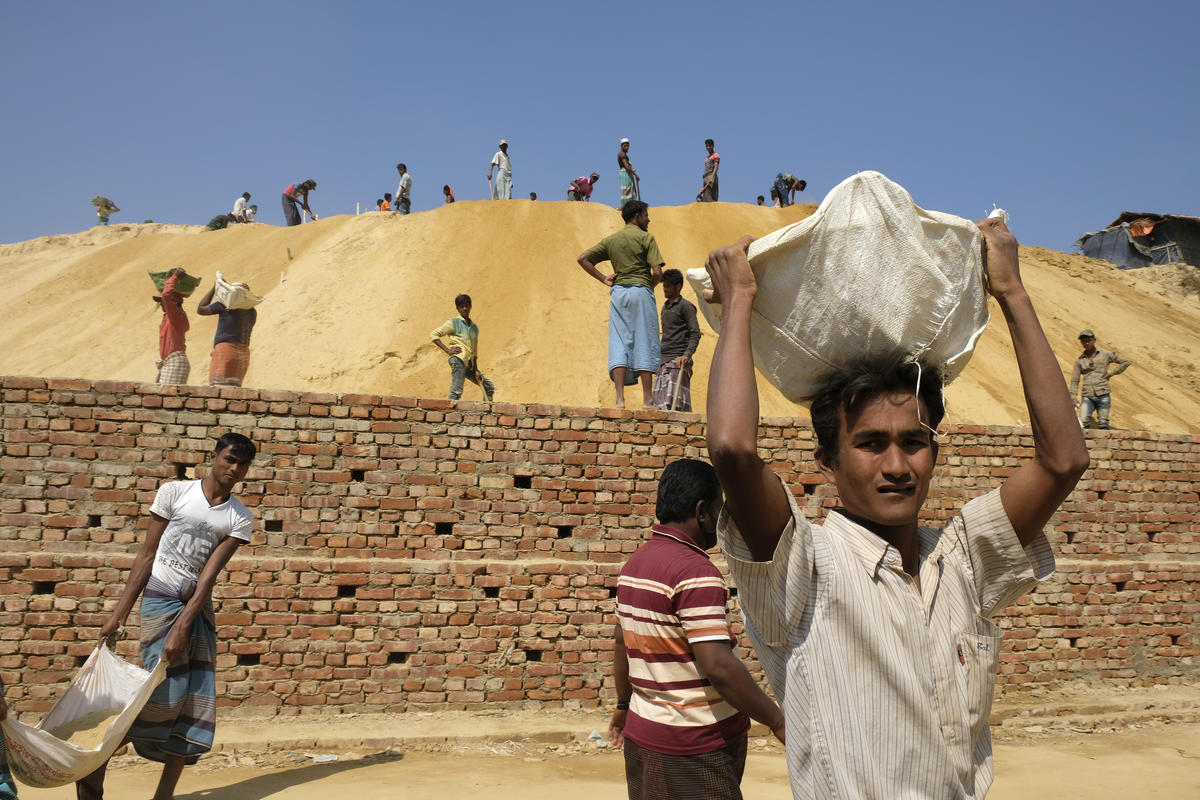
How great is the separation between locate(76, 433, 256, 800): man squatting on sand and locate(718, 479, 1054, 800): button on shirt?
361cm

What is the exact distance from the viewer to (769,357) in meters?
1.74

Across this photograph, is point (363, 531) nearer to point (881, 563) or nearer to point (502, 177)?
point (881, 563)

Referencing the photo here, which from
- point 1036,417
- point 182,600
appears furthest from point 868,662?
point 182,600

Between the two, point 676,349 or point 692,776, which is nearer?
point 692,776

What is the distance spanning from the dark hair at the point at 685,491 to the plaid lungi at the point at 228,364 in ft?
18.8

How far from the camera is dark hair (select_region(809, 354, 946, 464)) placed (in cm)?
162

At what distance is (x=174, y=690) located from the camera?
4.31 m

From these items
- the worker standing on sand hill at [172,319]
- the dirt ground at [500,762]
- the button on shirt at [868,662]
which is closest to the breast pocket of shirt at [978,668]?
the button on shirt at [868,662]

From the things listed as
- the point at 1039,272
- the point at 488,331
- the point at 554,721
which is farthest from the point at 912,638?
the point at 1039,272

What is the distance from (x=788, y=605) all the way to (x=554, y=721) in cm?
542

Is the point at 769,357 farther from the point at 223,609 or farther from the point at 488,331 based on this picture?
the point at 488,331

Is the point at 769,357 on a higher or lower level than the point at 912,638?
higher

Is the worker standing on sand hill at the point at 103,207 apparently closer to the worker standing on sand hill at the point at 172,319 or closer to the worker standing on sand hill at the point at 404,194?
the worker standing on sand hill at the point at 404,194

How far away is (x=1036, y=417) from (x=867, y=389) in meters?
0.36
